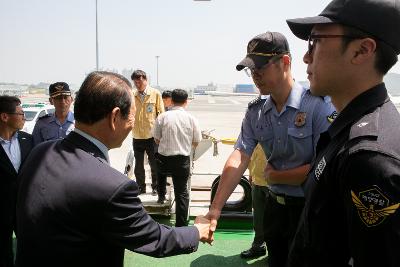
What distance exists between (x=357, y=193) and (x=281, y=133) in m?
1.45

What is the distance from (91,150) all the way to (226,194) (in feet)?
3.89

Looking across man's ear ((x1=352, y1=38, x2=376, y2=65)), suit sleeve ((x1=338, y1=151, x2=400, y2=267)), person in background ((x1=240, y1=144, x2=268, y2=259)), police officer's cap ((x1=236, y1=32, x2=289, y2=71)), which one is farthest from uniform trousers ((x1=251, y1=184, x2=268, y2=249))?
suit sleeve ((x1=338, y1=151, x2=400, y2=267))

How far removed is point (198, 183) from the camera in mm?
7418

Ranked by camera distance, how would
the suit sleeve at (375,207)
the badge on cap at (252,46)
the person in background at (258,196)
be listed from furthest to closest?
the person in background at (258,196) → the badge on cap at (252,46) → the suit sleeve at (375,207)

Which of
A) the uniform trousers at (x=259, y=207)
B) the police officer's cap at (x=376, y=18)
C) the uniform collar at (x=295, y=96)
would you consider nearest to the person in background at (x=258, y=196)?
the uniform trousers at (x=259, y=207)

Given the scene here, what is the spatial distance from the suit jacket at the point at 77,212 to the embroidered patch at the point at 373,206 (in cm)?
86

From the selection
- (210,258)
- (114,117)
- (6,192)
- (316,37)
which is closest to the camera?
(316,37)

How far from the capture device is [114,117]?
5.31 ft

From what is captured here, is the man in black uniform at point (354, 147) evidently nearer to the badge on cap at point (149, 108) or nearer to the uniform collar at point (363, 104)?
the uniform collar at point (363, 104)

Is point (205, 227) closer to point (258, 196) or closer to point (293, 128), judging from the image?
point (293, 128)

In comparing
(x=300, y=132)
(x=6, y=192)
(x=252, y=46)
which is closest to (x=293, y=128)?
(x=300, y=132)

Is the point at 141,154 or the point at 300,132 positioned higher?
the point at 300,132

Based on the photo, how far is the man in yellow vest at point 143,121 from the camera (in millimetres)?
5910

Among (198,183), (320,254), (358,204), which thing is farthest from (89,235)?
(198,183)
